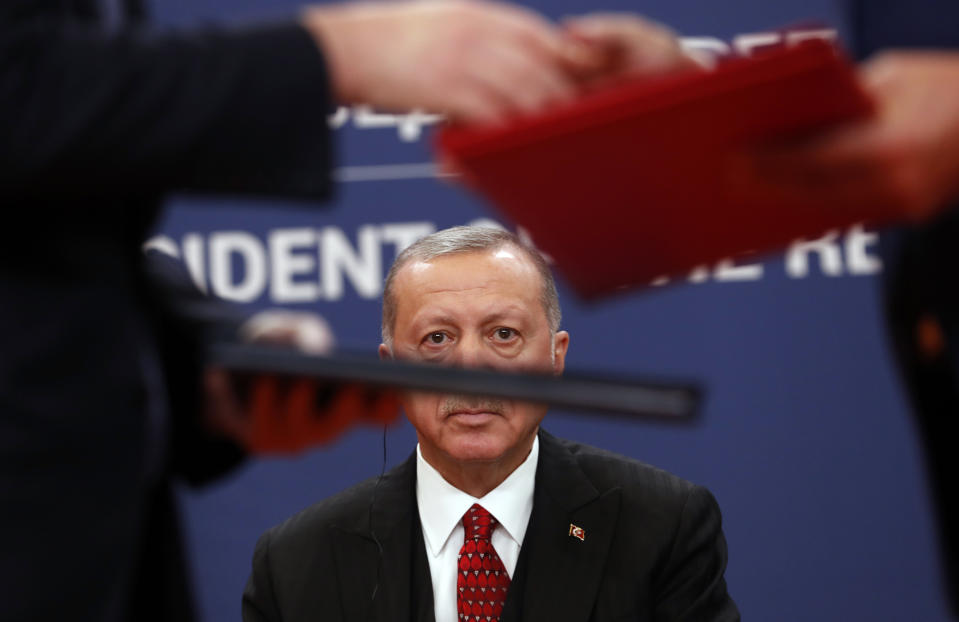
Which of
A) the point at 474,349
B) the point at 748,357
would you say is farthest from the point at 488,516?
the point at 748,357

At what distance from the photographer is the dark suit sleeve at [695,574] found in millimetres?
1621

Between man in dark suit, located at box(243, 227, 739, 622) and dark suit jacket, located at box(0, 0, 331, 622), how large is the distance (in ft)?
3.38

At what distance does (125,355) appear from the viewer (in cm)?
65

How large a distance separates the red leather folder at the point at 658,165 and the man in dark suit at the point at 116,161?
0.03m

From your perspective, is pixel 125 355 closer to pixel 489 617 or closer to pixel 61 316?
pixel 61 316

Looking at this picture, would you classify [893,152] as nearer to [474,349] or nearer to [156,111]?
[156,111]

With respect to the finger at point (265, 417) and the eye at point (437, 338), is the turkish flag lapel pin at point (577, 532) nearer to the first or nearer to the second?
the eye at point (437, 338)

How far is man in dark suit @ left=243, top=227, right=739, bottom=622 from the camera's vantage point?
1663 millimetres

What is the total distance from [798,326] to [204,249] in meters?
1.30

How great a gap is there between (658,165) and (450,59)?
0.12 metres

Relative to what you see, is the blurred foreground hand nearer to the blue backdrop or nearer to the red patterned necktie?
the red patterned necktie

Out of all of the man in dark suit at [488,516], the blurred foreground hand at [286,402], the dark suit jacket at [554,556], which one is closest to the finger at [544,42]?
the blurred foreground hand at [286,402]

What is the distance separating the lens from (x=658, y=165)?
609mm

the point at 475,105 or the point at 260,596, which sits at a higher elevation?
the point at 475,105
